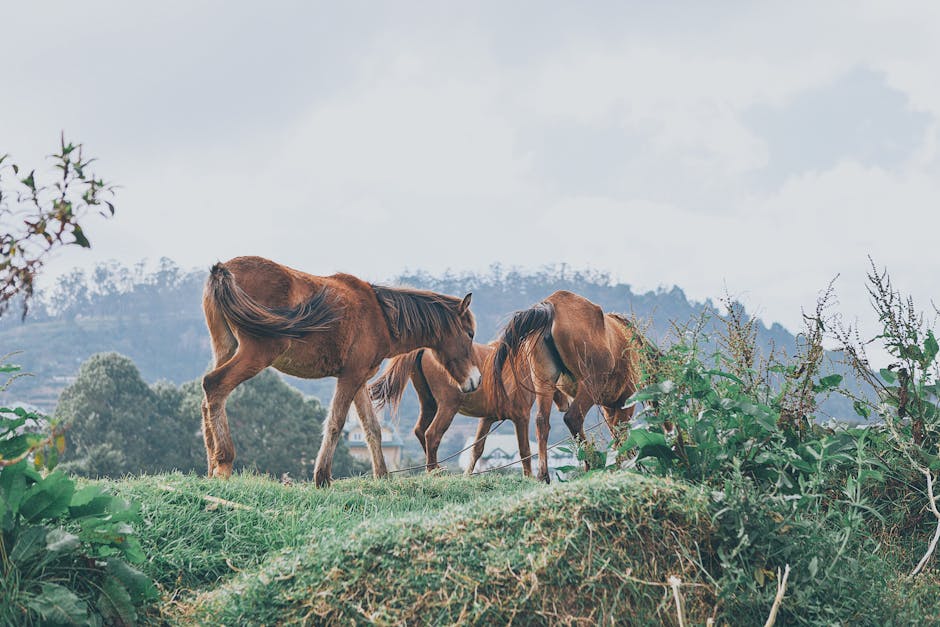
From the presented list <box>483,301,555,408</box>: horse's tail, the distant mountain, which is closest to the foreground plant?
<box>483,301,555,408</box>: horse's tail

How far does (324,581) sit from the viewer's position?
11.7 ft

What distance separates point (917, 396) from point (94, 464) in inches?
969

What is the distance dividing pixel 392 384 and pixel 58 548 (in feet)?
23.4

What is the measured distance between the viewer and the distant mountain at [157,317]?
117625 millimetres

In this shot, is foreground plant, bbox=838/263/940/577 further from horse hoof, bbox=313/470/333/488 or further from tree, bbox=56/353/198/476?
tree, bbox=56/353/198/476

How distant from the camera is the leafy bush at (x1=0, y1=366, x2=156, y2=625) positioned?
3619mm

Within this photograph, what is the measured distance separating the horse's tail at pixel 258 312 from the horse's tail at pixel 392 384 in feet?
10.6

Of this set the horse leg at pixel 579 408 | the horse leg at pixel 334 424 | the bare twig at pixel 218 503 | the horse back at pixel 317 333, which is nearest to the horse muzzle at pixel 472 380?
the horse leg at pixel 579 408

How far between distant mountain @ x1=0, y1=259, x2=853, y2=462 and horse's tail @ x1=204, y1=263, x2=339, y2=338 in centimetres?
10092

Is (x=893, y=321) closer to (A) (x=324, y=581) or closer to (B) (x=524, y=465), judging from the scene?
(A) (x=324, y=581)

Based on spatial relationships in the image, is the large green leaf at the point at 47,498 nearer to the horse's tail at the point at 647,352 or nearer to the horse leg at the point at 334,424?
the horse's tail at the point at 647,352

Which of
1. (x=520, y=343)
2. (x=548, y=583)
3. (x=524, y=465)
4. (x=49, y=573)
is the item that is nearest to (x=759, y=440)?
(x=548, y=583)

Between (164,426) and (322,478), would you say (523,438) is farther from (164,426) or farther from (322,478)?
(164,426)

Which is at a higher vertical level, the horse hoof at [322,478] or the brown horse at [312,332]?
the brown horse at [312,332]
